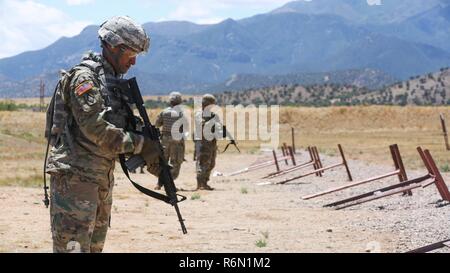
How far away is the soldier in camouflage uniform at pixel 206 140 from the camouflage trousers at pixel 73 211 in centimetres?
1056

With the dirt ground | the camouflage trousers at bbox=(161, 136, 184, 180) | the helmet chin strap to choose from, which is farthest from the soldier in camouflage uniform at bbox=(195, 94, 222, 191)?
the helmet chin strap

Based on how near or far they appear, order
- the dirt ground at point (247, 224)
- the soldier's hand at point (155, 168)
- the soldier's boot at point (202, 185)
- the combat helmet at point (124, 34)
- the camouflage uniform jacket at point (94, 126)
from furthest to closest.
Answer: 1. the soldier's boot at point (202, 185)
2. the dirt ground at point (247, 224)
3. the soldier's hand at point (155, 168)
4. the combat helmet at point (124, 34)
5. the camouflage uniform jacket at point (94, 126)

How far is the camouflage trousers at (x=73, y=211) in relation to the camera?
540cm

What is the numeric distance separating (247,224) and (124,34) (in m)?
5.55

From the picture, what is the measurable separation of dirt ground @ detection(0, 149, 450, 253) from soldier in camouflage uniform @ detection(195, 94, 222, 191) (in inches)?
36.1

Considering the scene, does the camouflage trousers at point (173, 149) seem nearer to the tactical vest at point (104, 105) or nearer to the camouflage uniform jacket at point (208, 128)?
the camouflage uniform jacket at point (208, 128)

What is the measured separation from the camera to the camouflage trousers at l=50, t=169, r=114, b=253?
17.7 ft

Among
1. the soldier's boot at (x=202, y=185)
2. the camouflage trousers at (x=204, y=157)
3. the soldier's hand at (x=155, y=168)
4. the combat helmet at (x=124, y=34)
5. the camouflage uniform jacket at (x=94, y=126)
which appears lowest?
the soldier's boot at (x=202, y=185)

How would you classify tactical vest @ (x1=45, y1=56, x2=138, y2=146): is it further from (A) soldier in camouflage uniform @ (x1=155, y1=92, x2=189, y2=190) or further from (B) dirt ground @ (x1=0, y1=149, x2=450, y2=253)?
(A) soldier in camouflage uniform @ (x1=155, y1=92, x2=189, y2=190)

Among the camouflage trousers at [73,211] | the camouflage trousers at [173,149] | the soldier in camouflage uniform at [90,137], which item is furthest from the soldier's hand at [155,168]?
Answer: the camouflage trousers at [173,149]

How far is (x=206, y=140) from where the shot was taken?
16.1m

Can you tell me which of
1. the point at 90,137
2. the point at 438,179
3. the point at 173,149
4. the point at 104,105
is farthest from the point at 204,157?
the point at 90,137

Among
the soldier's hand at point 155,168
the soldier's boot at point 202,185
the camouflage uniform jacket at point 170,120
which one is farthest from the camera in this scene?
the soldier's boot at point 202,185
